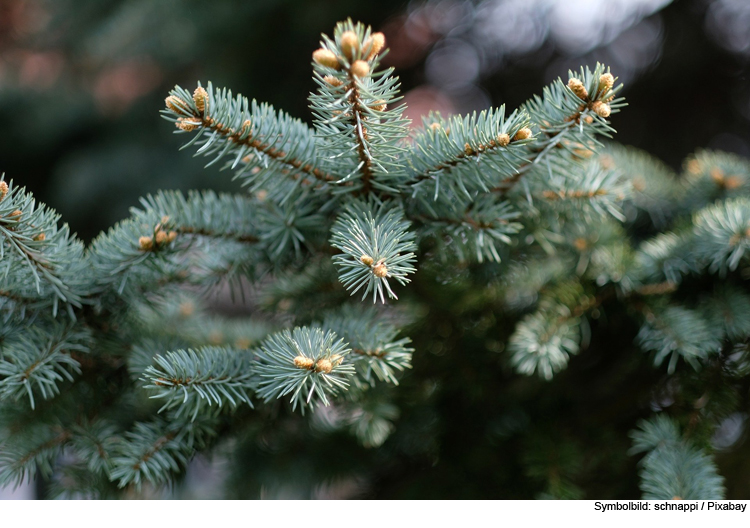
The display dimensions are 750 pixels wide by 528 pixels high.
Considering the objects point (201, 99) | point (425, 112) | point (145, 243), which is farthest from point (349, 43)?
point (425, 112)

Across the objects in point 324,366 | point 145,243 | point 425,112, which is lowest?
point 324,366

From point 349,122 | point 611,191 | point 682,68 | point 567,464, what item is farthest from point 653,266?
point 682,68

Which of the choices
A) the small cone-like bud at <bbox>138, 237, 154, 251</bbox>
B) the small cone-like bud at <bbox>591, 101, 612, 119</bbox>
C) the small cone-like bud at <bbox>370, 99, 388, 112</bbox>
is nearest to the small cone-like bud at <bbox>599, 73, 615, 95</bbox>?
the small cone-like bud at <bbox>591, 101, 612, 119</bbox>

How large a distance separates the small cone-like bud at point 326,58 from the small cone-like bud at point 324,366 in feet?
0.64

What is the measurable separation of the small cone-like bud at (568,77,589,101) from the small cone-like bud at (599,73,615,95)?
0.01m

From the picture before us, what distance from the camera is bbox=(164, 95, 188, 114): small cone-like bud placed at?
35 centimetres

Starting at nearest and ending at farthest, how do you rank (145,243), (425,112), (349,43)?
(349,43) → (145,243) → (425,112)

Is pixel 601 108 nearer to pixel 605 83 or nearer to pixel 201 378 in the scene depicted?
pixel 605 83

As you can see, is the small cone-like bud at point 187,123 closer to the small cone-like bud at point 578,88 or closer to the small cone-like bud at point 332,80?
the small cone-like bud at point 332,80

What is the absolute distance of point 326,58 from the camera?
0.30 metres

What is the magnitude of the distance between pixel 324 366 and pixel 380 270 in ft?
0.25

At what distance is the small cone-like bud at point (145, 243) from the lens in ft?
1.40

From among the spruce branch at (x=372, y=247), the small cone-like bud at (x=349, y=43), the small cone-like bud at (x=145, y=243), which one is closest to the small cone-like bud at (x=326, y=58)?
the small cone-like bud at (x=349, y=43)
